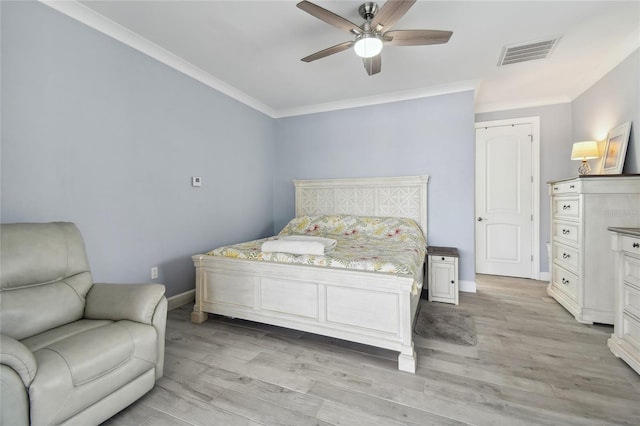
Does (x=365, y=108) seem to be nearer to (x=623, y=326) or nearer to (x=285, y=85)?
(x=285, y=85)

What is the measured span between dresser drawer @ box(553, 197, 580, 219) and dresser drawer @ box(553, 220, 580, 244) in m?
0.09

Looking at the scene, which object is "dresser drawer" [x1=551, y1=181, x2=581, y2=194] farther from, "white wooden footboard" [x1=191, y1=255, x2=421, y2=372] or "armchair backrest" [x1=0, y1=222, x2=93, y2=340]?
"armchair backrest" [x1=0, y1=222, x2=93, y2=340]

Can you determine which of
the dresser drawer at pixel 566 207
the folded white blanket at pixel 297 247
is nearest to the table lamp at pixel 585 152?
the dresser drawer at pixel 566 207

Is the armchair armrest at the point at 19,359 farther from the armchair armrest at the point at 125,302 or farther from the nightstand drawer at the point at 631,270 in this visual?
the nightstand drawer at the point at 631,270

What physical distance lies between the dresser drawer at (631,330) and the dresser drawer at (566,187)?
118cm

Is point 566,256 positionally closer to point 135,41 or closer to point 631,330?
point 631,330

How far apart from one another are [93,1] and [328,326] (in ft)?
9.87

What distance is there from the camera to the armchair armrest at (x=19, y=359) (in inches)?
40.7

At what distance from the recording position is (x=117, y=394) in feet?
4.55

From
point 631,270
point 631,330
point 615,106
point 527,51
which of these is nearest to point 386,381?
point 631,330

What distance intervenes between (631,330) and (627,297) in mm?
218

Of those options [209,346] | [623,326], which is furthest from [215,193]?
[623,326]

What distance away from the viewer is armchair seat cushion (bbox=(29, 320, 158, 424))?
1.12 metres

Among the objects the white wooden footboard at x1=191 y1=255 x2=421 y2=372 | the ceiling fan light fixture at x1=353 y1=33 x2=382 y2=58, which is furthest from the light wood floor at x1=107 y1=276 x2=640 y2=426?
the ceiling fan light fixture at x1=353 y1=33 x2=382 y2=58
